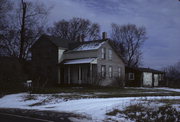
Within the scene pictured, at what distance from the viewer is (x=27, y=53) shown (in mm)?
36719

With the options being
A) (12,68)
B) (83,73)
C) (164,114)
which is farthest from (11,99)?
(83,73)

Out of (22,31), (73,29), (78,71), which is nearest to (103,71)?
(78,71)

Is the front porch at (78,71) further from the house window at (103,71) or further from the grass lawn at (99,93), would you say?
the grass lawn at (99,93)

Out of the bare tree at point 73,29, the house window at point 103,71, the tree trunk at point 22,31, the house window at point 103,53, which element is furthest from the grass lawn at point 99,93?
the bare tree at point 73,29

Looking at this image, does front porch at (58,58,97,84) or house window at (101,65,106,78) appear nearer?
front porch at (58,58,97,84)

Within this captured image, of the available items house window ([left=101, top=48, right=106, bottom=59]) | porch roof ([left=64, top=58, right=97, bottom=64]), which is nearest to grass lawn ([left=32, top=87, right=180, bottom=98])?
porch roof ([left=64, top=58, right=97, bottom=64])


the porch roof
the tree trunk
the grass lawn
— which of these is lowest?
the grass lawn

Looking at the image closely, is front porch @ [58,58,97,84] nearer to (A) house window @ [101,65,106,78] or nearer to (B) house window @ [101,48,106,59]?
(A) house window @ [101,65,106,78]

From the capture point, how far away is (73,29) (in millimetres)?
64250

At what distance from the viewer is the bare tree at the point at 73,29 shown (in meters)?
63.5

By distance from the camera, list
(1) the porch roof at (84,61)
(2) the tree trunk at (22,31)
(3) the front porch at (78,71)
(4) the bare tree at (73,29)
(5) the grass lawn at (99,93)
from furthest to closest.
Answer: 1. (4) the bare tree at (73,29)
2. (2) the tree trunk at (22,31)
3. (3) the front porch at (78,71)
4. (1) the porch roof at (84,61)
5. (5) the grass lawn at (99,93)

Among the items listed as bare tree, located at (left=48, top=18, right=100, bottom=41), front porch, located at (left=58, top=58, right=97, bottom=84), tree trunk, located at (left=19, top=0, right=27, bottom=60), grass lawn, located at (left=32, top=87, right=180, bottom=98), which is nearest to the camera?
grass lawn, located at (left=32, top=87, right=180, bottom=98)

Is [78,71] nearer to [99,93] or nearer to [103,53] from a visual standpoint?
[103,53]

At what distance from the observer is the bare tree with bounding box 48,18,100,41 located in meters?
63.5
